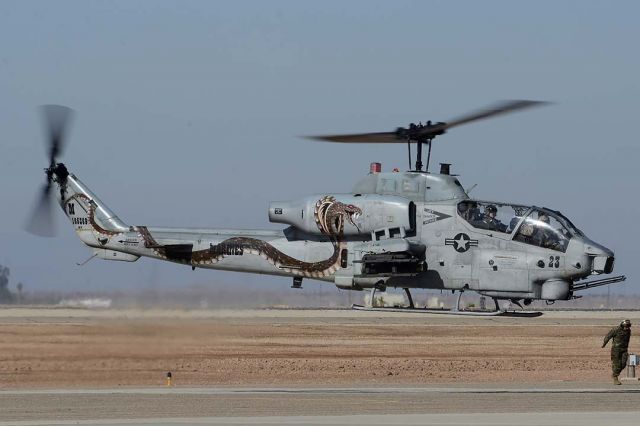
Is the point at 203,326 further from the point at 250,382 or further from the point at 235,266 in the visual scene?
the point at 250,382

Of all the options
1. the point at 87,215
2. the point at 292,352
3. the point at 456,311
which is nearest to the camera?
the point at 456,311

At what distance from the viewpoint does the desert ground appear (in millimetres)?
28109

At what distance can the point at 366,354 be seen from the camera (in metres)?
47.4

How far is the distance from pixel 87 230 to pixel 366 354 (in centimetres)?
1493

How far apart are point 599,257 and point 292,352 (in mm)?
18918

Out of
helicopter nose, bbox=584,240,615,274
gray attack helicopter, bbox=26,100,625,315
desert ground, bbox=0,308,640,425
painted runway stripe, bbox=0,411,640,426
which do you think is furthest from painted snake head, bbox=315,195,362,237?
A: painted runway stripe, bbox=0,411,640,426

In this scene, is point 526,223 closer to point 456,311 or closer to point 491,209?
point 491,209

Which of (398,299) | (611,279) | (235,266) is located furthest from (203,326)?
→ (398,299)

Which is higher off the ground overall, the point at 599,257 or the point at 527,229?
the point at 527,229

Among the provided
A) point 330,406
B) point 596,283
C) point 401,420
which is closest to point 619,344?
point 596,283

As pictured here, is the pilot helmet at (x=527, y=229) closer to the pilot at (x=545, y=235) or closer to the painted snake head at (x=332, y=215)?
the pilot at (x=545, y=235)

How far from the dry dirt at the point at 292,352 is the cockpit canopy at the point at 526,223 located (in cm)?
668

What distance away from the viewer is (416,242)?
105 feet

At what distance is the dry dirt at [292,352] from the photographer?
33000 millimetres
